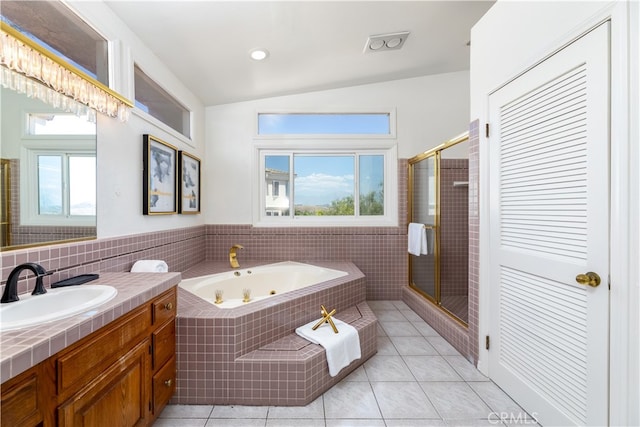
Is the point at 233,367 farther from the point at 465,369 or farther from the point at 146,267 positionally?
the point at 465,369

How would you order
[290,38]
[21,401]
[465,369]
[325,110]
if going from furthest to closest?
[325,110], [290,38], [465,369], [21,401]

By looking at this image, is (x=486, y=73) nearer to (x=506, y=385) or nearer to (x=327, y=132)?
(x=327, y=132)

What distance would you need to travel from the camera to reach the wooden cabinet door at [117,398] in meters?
0.86

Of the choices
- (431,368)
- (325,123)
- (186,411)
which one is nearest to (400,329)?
(431,368)

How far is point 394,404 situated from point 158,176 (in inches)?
95.5

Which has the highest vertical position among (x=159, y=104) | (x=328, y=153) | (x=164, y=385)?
(x=159, y=104)

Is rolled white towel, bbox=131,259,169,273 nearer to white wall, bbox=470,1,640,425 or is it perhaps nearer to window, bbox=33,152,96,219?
window, bbox=33,152,96,219

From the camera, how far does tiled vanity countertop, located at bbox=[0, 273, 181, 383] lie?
2.13 ft

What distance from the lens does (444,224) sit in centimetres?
281

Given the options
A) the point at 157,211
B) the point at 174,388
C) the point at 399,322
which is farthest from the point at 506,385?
the point at 157,211

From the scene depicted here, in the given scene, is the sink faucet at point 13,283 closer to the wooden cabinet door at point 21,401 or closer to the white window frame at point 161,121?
the wooden cabinet door at point 21,401

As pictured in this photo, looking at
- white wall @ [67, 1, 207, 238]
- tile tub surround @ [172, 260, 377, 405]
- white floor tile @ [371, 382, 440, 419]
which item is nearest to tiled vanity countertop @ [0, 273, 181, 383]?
tile tub surround @ [172, 260, 377, 405]

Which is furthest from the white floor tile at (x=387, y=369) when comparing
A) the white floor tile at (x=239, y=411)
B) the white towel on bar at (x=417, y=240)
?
the white towel on bar at (x=417, y=240)

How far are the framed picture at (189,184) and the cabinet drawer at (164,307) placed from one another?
1320 mm
